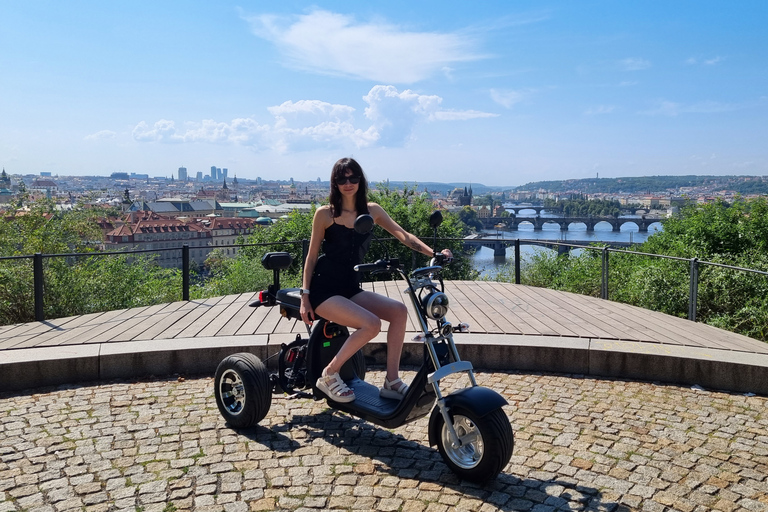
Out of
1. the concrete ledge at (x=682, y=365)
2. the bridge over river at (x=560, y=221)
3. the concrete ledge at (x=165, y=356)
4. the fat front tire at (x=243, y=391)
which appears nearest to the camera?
the fat front tire at (x=243, y=391)

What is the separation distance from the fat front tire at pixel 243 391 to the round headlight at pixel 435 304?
1313mm

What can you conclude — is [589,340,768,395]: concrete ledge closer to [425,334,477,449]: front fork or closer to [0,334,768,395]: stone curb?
[0,334,768,395]: stone curb

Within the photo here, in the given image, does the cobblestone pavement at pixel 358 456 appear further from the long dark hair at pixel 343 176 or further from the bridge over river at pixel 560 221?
the bridge over river at pixel 560 221

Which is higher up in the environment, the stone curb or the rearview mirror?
the rearview mirror

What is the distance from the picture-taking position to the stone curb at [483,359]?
5074mm

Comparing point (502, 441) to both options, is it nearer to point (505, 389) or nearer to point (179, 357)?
point (505, 389)

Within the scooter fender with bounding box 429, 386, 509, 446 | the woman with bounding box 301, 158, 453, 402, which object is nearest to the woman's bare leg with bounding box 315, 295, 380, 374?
the woman with bounding box 301, 158, 453, 402

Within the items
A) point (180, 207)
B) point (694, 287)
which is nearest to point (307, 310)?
point (694, 287)

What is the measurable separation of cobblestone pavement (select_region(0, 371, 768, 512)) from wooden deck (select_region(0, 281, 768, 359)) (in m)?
0.91

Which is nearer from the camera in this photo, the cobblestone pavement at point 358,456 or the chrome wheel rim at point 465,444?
the cobblestone pavement at point 358,456

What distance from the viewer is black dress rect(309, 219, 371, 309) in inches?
159

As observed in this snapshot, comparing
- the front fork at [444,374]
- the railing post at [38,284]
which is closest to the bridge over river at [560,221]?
the railing post at [38,284]

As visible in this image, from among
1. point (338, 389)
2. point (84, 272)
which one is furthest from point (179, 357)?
point (84, 272)

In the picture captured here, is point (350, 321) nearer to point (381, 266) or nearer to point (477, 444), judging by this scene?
point (381, 266)
